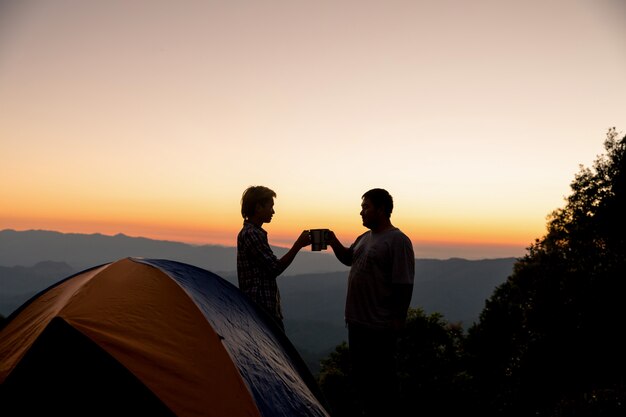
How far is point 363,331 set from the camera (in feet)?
16.3

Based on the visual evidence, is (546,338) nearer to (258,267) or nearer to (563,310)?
(563,310)

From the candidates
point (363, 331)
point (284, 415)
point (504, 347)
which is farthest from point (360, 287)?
point (504, 347)

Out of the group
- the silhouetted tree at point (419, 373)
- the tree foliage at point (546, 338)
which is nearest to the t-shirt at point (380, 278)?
the tree foliage at point (546, 338)

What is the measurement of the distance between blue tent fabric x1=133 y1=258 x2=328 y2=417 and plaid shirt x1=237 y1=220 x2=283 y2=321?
24 cm

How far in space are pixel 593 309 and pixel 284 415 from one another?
27.5m

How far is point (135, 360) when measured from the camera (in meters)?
3.00

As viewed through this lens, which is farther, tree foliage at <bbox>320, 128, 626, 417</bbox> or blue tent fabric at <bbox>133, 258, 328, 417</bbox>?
tree foliage at <bbox>320, 128, 626, 417</bbox>

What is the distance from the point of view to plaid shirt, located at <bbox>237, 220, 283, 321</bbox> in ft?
15.8

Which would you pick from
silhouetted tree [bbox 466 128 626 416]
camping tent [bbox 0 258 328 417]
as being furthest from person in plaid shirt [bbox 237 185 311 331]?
silhouetted tree [bbox 466 128 626 416]

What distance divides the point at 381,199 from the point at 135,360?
3.31 metres

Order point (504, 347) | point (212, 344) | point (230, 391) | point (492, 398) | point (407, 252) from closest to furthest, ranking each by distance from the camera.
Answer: point (230, 391) < point (212, 344) < point (407, 252) < point (492, 398) < point (504, 347)

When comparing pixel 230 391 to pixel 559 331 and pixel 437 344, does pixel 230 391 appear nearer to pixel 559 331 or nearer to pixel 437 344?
pixel 437 344

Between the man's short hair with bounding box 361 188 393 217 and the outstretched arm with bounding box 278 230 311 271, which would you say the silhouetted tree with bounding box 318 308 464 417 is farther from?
the man's short hair with bounding box 361 188 393 217

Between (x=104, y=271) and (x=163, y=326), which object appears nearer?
(x=163, y=326)
